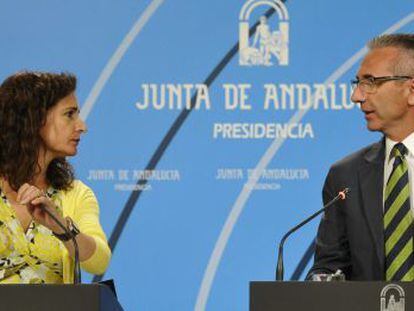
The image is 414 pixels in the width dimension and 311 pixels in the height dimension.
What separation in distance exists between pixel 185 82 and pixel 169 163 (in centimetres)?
35

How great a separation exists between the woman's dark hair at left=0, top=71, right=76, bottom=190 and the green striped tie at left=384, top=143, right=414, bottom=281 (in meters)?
1.05

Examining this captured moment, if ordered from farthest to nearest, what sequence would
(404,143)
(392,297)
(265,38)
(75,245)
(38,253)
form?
(265,38), (404,143), (38,253), (75,245), (392,297)

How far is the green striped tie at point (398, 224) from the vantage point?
3271mm

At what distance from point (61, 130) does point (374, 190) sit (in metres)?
1.04

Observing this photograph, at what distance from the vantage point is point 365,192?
134 inches

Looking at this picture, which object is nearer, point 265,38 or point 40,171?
point 40,171

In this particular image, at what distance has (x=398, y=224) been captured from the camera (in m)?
3.32

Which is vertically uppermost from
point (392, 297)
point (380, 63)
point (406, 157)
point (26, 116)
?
point (380, 63)

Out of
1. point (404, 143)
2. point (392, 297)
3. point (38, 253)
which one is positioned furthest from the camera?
point (404, 143)

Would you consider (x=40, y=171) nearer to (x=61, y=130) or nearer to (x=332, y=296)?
(x=61, y=130)

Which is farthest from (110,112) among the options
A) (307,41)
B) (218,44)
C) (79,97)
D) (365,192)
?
(365,192)

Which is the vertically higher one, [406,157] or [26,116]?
[26,116]

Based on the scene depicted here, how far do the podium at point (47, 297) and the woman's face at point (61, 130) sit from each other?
0.91 metres

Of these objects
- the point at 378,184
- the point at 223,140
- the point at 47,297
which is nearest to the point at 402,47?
the point at 378,184
